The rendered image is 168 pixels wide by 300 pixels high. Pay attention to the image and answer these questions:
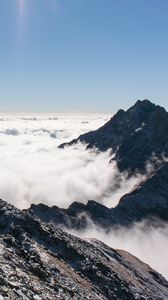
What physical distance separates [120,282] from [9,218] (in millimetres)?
24892

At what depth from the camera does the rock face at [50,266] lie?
62.4 metres

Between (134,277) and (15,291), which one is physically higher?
(15,291)

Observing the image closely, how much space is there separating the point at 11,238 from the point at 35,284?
19.6 metres

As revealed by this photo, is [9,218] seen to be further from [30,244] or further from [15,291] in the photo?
[15,291]

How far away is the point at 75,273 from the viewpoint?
84312 millimetres

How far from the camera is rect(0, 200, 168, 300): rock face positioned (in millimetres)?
62416

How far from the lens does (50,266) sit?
75.2 meters

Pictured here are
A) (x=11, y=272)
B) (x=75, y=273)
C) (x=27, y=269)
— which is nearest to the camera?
(x=11, y=272)

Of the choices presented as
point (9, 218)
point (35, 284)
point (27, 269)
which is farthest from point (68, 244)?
point (35, 284)

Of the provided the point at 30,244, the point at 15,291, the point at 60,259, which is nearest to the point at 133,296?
the point at 60,259

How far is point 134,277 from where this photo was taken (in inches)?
4513

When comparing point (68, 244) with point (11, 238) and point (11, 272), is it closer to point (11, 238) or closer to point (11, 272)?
point (11, 238)

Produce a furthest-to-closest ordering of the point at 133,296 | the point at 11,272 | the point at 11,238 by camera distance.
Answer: the point at 133,296 → the point at 11,238 → the point at 11,272

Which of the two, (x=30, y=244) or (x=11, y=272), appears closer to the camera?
(x=11, y=272)
